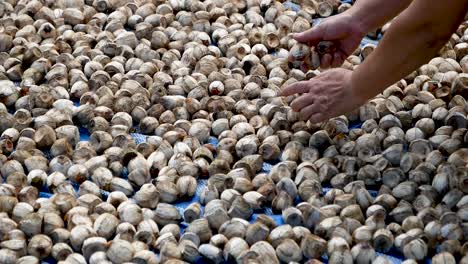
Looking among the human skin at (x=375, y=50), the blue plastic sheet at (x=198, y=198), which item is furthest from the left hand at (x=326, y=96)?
the blue plastic sheet at (x=198, y=198)

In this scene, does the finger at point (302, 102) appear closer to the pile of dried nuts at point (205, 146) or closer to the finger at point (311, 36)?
the pile of dried nuts at point (205, 146)

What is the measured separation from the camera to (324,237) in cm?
179

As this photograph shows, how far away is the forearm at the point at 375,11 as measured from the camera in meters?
2.20

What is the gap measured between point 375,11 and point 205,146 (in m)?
0.54

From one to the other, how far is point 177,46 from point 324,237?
2.97 ft

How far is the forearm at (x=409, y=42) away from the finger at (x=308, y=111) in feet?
0.41

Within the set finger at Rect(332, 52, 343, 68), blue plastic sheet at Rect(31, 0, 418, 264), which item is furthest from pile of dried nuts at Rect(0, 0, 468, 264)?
finger at Rect(332, 52, 343, 68)

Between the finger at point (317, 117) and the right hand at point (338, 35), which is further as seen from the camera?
the right hand at point (338, 35)

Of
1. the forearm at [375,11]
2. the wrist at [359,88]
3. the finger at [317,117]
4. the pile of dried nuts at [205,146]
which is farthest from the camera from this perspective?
the forearm at [375,11]

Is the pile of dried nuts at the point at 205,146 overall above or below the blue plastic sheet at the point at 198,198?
above

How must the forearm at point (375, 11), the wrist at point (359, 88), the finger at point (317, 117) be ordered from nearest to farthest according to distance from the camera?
the wrist at point (359, 88), the finger at point (317, 117), the forearm at point (375, 11)

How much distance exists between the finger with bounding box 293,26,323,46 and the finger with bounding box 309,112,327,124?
10.0 inches

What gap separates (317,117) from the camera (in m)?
2.08

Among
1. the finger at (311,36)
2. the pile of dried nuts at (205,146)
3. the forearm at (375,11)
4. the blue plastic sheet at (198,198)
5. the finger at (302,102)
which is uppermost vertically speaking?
the forearm at (375,11)
